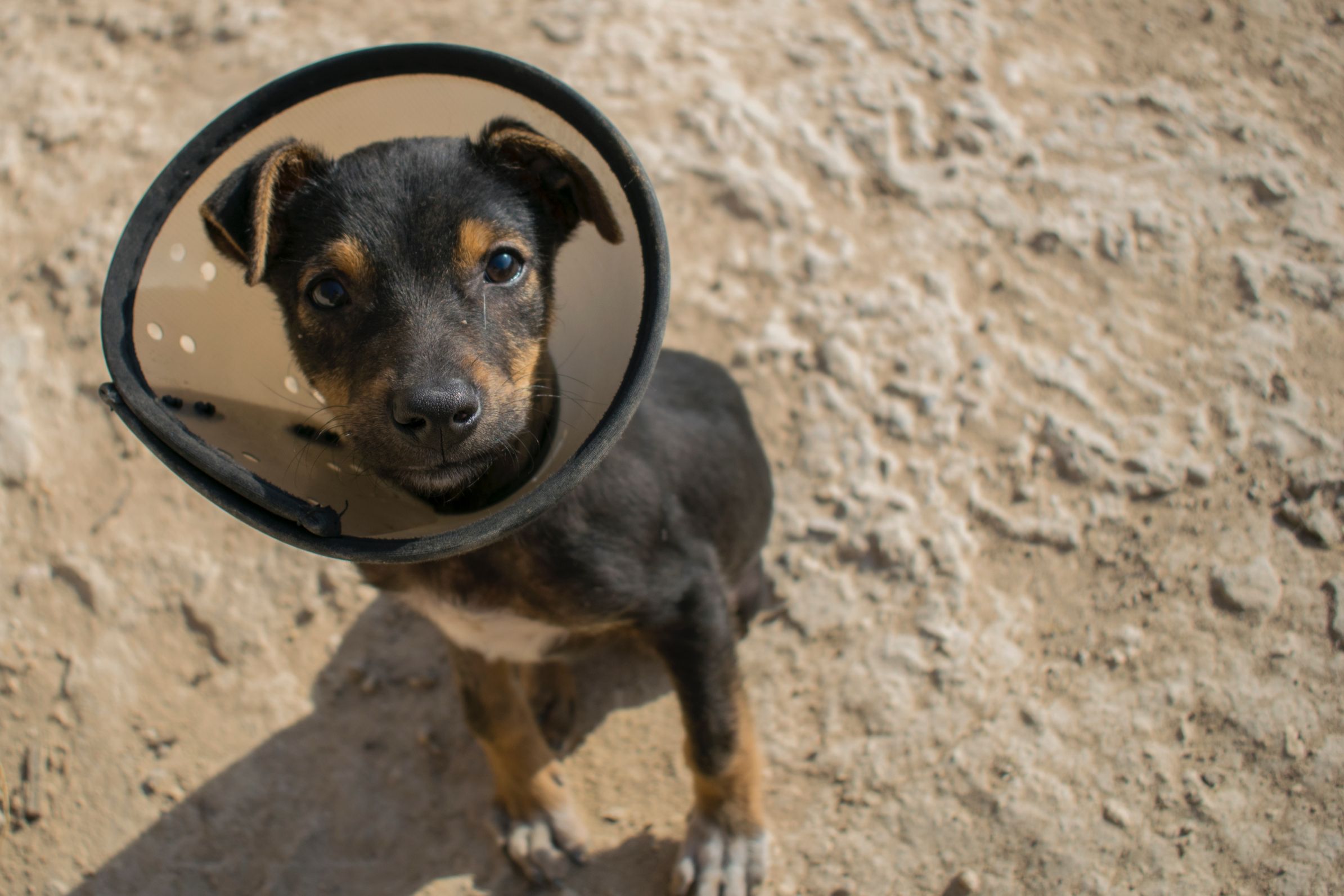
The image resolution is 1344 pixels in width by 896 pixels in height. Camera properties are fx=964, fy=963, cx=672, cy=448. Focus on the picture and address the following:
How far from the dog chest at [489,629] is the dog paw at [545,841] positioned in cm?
69

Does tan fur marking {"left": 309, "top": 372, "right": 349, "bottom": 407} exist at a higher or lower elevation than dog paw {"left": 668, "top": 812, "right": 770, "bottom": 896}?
higher

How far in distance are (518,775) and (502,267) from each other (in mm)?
1916

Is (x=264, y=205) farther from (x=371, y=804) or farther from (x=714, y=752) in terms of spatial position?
(x=371, y=804)

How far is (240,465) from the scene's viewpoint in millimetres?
2338

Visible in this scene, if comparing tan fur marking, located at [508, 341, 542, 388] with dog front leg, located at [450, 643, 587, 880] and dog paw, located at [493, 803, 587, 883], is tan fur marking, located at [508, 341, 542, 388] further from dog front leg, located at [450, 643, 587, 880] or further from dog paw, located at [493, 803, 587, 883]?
dog paw, located at [493, 803, 587, 883]

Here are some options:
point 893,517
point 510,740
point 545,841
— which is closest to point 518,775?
point 510,740

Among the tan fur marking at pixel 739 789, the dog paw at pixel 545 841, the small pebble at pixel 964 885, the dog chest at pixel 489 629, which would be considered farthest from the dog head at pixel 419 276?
the small pebble at pixel 964 885

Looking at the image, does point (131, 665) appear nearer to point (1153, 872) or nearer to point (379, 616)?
point (379, 616)

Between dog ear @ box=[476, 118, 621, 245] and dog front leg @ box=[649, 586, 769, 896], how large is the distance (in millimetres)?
1239

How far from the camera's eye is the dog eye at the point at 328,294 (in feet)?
9.28

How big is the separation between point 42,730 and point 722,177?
405 cm

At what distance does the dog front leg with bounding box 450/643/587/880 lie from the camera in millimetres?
3537

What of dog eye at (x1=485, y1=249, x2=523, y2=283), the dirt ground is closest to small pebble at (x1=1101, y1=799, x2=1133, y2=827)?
the dirt ground

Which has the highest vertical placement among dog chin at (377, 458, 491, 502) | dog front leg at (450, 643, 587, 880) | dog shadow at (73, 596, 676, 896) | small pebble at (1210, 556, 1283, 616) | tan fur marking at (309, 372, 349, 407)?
tan fur marking at (309, 372, 349, 407)
